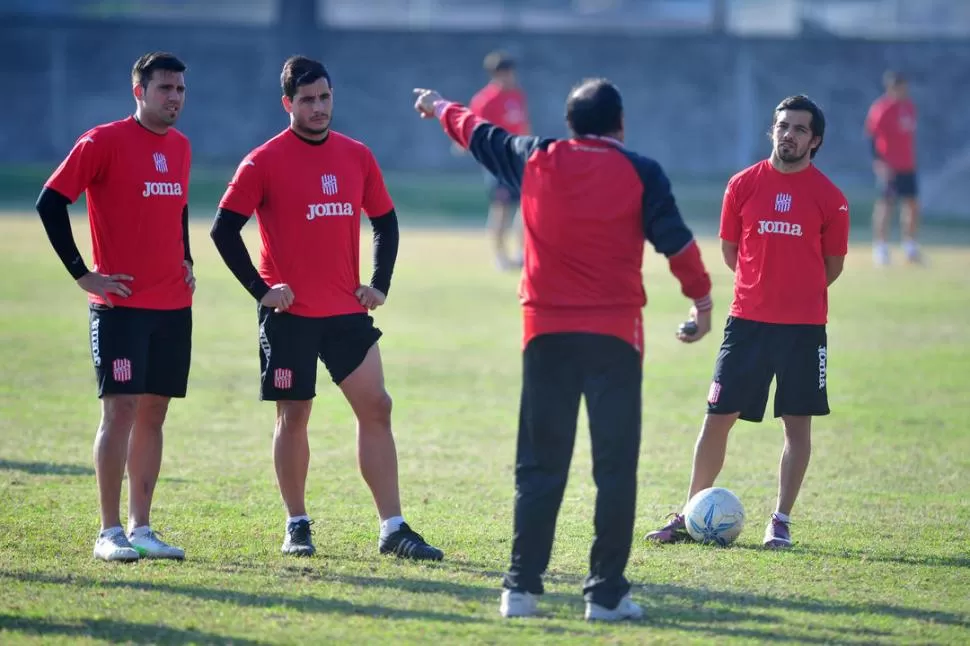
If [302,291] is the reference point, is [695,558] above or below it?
below

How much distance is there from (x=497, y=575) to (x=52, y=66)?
29361mm

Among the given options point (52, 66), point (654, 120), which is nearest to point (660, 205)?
point (654, 120)

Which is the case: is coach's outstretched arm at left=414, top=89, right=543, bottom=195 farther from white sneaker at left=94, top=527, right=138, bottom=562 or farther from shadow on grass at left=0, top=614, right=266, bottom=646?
white sneaker at left=94, top=527, right=138, bottom=562

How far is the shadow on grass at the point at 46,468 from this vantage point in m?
8.74

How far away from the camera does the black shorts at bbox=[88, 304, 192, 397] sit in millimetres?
6750

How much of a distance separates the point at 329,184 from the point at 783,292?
235cm

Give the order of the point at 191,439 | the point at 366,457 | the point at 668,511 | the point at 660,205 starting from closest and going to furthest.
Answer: the point at 660,205, the point at 366,457, the point at 668,511, the point at 191,439

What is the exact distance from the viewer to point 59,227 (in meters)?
6.71

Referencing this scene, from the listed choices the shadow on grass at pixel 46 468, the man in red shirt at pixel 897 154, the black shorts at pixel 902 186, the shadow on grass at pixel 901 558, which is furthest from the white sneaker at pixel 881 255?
the shadow on grass at pixel 46 468

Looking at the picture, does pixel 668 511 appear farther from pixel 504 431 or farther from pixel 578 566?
pixel 504 431

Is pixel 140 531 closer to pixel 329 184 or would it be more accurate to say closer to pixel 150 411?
pixel 150 411

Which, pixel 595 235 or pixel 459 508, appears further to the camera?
pixel 459 508

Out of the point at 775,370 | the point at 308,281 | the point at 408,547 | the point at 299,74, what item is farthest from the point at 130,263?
the point at 775,370

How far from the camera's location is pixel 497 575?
21.6 ft
